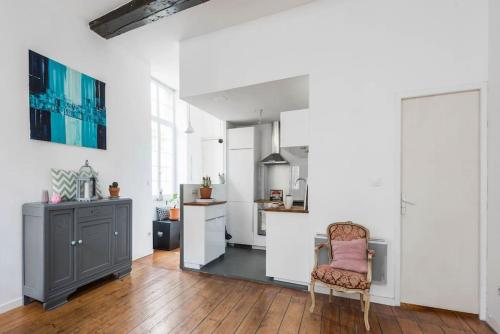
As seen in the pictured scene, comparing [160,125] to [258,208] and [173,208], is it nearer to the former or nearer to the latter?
[173,208]

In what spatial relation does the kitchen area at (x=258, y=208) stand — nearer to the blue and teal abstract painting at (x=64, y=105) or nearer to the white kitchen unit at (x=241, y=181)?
the white kitchen unit at (x=241, y=181)

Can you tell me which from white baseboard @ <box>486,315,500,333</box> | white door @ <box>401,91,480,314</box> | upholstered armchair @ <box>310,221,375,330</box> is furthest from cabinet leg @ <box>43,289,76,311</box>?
white baseboard @ <box>486,315,500,333</box>

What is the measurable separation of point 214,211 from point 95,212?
1607mm

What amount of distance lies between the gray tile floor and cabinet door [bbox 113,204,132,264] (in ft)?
3.58

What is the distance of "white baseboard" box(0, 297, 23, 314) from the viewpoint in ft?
7.74

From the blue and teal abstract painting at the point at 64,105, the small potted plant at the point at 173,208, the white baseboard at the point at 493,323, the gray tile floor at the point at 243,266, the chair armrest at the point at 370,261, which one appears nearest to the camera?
the white baseboard at the point at 493,323

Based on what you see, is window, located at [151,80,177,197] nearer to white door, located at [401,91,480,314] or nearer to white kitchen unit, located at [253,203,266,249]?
white kitchen unit, located at [253,203,266,249]

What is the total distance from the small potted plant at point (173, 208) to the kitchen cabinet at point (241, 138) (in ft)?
5.67

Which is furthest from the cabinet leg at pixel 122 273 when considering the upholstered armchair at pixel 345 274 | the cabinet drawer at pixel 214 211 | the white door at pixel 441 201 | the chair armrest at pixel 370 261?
the white door at pixel 441 201

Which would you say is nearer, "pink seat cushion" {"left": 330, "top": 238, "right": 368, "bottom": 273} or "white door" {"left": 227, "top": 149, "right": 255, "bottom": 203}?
"pink seat cushion" {"left": 330, "top": 238, "right": 368, "bottom": 273}

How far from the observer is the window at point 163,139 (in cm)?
530

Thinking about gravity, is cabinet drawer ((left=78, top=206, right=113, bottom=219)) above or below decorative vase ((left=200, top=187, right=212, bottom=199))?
below

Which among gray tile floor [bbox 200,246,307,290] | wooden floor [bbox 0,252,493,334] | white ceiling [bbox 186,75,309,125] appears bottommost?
gray tile floor [bbox 200,246,307,290]

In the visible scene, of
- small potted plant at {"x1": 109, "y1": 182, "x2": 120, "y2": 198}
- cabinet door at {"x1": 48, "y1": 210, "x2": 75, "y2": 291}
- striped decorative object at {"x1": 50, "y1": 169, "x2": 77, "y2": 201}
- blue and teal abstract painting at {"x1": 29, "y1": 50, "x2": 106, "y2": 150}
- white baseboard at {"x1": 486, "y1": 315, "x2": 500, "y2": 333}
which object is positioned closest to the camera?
white baseboard at {"x1": 486, "y1": 315, "x2": 500, "y2": 333}
